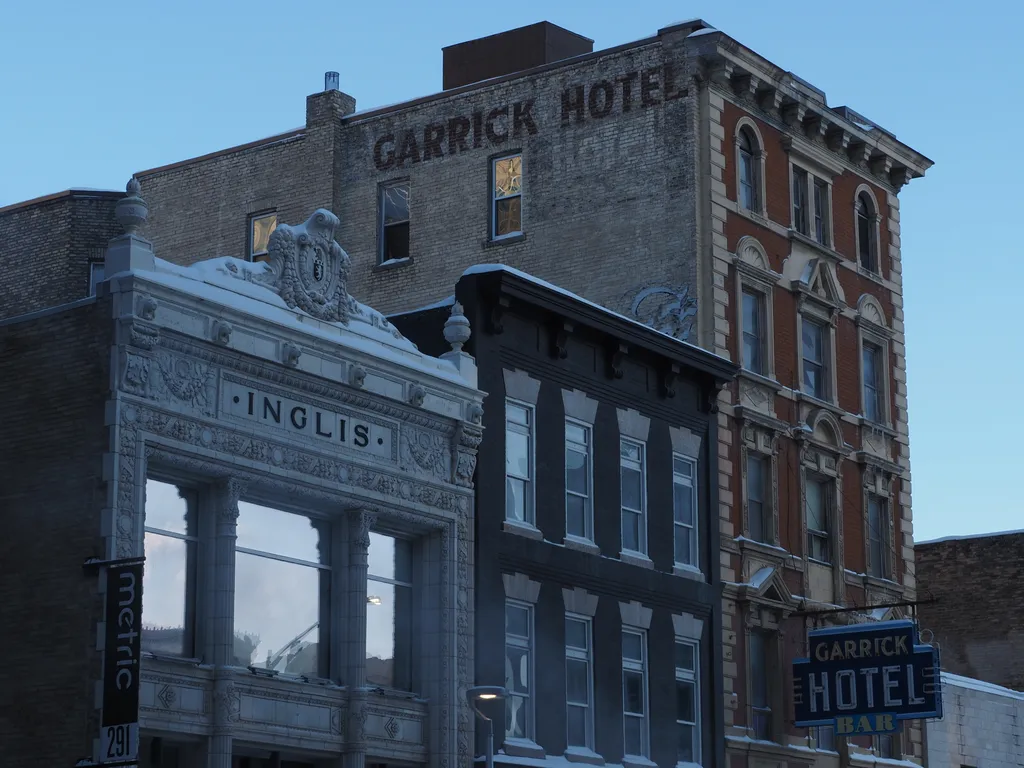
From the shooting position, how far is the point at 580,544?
3484 cm

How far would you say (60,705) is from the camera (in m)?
25.6

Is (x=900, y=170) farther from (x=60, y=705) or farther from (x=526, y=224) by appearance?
(x=60, y=705)

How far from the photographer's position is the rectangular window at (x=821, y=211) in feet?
149

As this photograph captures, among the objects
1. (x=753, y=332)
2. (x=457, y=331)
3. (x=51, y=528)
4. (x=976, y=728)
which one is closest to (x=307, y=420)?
(x=457, y=331)

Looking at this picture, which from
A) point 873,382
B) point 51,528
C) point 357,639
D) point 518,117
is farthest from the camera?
point 873,382

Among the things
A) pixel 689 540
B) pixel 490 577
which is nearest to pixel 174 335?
pixel 490 577

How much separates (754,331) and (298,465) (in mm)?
15653

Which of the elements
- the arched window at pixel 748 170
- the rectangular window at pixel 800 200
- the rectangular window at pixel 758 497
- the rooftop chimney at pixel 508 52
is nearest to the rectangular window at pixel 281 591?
the rectangular window at pixel 758 497

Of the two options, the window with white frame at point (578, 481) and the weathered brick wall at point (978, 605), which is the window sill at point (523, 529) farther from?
the weathered brick wall at point (978, 605)

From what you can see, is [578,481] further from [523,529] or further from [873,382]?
[873,382]

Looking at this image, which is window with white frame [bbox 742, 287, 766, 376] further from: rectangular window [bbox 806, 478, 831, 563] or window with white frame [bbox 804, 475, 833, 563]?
rectangular window [bbox 806, 478, 831, 563]

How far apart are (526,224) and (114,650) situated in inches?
798

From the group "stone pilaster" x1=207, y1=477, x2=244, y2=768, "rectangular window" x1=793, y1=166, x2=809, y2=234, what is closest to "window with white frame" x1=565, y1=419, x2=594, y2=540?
"stone pilaster" x1=207, y1=477, x2=244, y2=768

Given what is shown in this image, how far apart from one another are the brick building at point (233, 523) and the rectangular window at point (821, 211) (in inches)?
606
